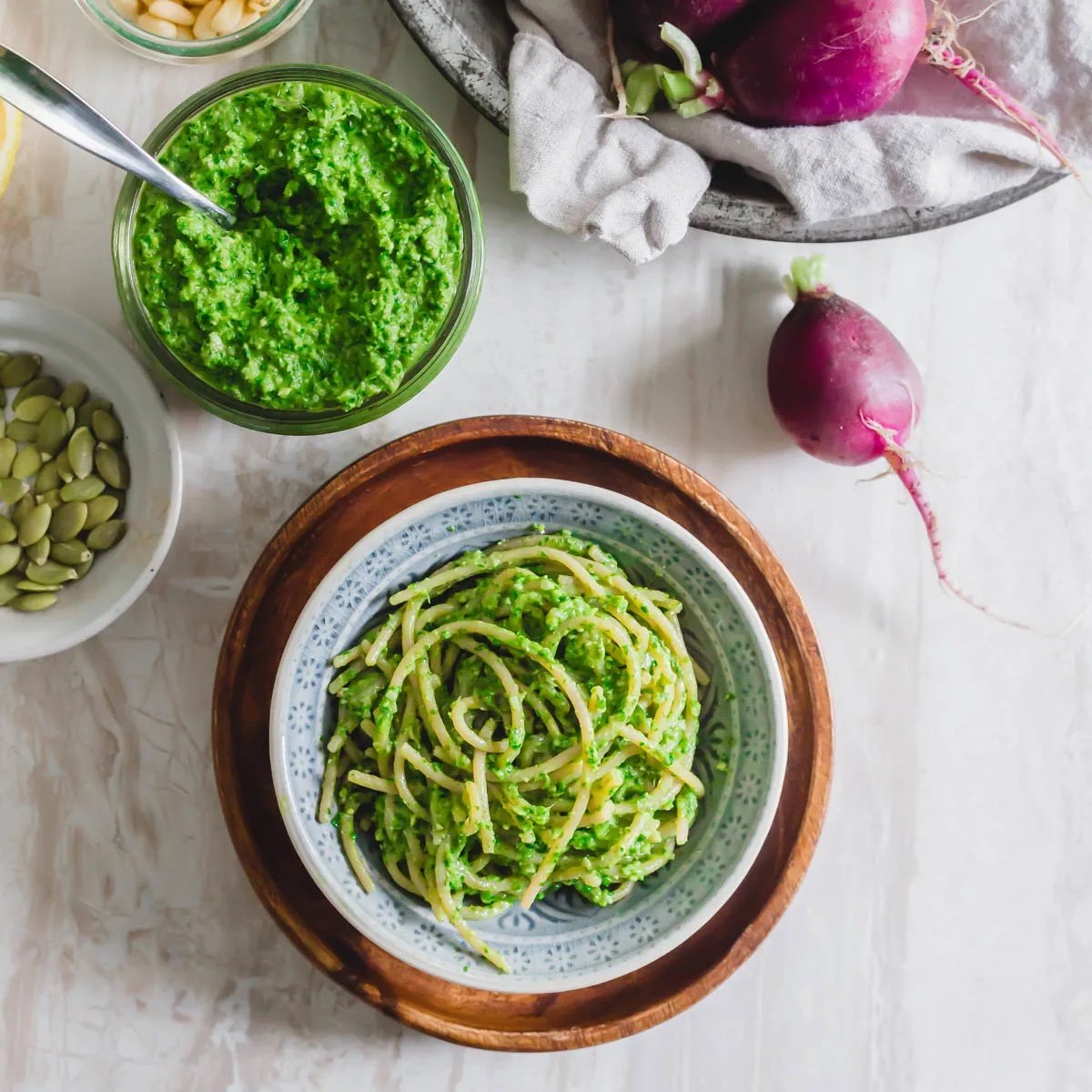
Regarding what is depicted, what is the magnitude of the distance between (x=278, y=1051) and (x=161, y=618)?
0.71 m

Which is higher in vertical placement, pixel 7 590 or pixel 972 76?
pixel 972 76

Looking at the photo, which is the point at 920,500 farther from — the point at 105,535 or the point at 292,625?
the point at 105,535

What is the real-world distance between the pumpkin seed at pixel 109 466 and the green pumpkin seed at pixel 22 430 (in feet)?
0.32

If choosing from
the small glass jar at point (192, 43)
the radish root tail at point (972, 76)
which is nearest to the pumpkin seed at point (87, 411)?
the small glass jar at point (192, 43)

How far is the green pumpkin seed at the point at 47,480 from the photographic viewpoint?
163cm

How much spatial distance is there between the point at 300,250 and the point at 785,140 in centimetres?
70

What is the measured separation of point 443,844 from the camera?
1.45 meters

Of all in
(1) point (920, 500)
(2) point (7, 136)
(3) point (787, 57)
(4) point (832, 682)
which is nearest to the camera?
(3) point (787, 57)

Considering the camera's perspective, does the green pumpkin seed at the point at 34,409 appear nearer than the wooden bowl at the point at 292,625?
No

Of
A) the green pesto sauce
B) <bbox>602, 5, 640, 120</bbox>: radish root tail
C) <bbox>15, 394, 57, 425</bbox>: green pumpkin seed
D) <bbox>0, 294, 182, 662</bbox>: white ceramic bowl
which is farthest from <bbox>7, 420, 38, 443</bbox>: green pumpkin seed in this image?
<bbox>602, 5, 640, 120</bbox>: radish root tail

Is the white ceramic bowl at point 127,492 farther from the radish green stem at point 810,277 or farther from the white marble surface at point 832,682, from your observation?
the radish green stem at point 810,277

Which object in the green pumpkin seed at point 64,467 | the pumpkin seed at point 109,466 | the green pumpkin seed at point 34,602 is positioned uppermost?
the pumpkin seed at point 109,466

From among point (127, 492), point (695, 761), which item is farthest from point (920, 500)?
point (127, 492)

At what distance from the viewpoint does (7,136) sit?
5.22 feet
